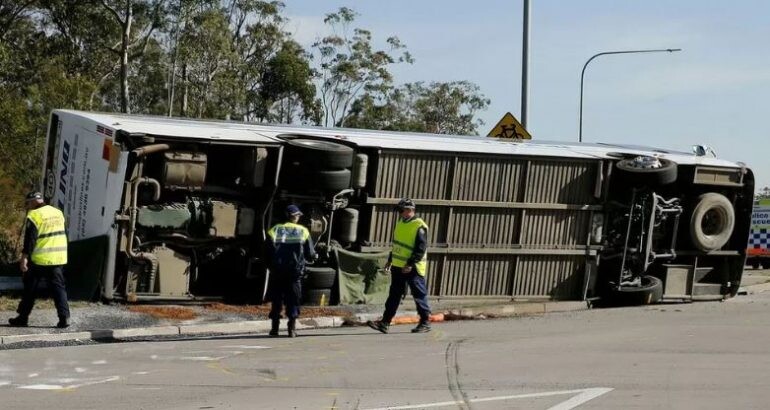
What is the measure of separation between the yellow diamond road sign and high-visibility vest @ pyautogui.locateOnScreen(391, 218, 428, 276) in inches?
281

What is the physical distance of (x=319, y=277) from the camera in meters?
15.0

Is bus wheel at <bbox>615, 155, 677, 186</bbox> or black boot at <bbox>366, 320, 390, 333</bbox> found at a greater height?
bus wheel at <bbox>615, 155, 677, 186</bbox>

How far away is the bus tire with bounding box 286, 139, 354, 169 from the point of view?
14617mm

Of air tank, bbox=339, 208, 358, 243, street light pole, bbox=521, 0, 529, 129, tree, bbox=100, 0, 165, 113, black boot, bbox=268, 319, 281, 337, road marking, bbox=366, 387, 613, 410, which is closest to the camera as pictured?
road marking, bbox=366, 387, 613, 410

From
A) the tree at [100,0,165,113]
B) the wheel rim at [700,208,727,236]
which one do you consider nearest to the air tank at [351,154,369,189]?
the wheel rim at [700,208,727,236]

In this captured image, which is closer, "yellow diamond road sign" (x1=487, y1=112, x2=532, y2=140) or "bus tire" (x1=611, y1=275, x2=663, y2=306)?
"bus tire" (x1=611, y1=275, x2=663, y2=306)

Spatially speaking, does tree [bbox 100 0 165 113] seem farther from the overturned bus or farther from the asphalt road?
the asphalt road

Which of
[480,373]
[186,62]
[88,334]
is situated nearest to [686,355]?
[480,373]

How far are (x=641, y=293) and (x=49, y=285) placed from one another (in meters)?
9.25

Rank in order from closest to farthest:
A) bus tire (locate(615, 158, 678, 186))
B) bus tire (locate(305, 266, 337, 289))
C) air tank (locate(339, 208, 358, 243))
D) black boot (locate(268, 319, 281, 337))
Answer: black boot (locate(268, 319, 281, 337)) → bus tire (locate(305, 266, 337, 289)) → air tank (locate(339, 208, 358, 243)) → bus tire (locate(615, 158, 678, 186))

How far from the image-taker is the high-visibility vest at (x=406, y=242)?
1316cm

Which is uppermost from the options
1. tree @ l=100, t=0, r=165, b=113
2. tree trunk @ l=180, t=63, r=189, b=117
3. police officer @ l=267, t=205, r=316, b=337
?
tree @ l=100, t=0, r=165, b=113

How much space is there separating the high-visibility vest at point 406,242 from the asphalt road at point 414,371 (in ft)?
2.79

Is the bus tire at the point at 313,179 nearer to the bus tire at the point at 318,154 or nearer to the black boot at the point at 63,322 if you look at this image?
the bus tire at the point at 318,154
